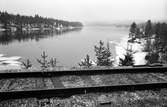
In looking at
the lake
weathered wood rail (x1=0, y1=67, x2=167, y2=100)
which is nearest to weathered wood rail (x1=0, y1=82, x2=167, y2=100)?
Answer: weathered wood rail (x1=0, y1=67, x2=167, y2=100)

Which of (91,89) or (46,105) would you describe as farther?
(91,89)

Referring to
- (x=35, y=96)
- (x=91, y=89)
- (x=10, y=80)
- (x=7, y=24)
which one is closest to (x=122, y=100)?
(x=91, y=89)

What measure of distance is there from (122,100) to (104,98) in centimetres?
47

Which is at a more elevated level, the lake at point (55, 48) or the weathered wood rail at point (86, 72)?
the weathered wood rail at point (86, 72)

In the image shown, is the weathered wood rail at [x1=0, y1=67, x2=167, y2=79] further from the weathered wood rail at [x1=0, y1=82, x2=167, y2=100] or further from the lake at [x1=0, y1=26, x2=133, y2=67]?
the lake at [x1=0, y1=26, x2=133, y2=67]

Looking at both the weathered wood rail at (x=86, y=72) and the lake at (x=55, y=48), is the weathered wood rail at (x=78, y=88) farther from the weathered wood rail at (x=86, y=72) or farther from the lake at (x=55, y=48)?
the lake at (x=55, y=48)

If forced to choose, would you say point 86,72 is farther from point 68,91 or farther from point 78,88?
point 68,91

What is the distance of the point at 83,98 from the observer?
436 cm

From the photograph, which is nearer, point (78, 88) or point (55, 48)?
point (78, 88)

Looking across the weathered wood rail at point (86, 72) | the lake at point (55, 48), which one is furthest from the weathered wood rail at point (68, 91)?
the lake at point (55, 48)

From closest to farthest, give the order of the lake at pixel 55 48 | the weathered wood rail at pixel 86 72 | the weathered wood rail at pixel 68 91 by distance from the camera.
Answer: the weathered wood rail at pixel 68 91, the weathered wood rail at pixel 86 72, the lake at pixel 55 48

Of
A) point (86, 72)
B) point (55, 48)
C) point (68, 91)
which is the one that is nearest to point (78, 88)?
point (68, 91)

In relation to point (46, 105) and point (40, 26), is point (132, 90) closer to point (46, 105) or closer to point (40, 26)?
point (46, 105)

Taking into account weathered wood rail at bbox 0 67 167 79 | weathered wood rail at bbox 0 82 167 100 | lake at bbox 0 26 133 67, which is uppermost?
weathered wood rail at bbox 0 67 167 79
